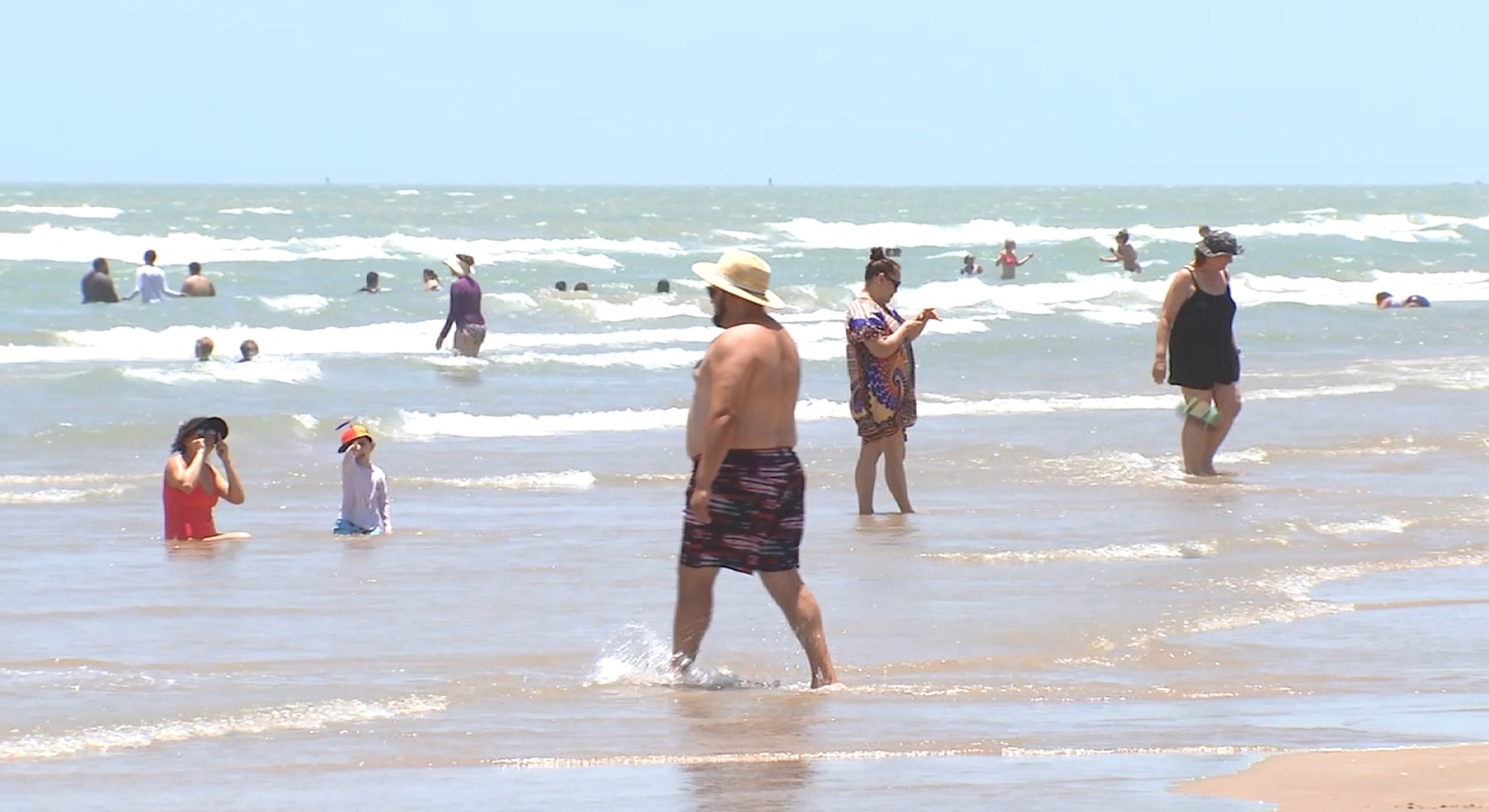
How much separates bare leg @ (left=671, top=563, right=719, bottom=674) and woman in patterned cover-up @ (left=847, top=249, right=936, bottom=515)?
3.30m

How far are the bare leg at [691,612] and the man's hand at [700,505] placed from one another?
19 centimetres

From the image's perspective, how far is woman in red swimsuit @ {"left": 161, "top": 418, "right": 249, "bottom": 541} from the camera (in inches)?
407

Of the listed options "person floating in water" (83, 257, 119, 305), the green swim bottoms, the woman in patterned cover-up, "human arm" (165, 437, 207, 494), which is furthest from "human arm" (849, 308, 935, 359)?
"person floating in water" (83, 257, 119, 305)

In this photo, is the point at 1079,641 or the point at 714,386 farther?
the point at 1079,641

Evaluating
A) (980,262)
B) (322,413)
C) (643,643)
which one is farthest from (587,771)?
(980,262)

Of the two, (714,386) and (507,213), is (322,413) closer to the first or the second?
(714,386)

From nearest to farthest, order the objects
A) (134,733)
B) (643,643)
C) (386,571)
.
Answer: (134,733)
(643,643)
(386,571)

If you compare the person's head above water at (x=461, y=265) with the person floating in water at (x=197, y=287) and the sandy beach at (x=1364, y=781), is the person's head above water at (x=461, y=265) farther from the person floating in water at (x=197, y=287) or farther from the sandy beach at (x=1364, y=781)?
the sandy beach at (x=1364, y=781)

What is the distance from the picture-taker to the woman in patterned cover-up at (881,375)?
10172mm

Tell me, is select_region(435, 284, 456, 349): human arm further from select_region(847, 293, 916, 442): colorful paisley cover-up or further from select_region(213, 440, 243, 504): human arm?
select_region(847, 293, 916, 442): colorful paisley cover-up

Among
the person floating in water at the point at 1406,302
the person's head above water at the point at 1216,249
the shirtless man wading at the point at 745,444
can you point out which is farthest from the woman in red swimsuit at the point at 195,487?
the person floating in water at the point at 1406,302

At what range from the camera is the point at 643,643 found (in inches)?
291

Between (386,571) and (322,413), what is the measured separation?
8.85 m

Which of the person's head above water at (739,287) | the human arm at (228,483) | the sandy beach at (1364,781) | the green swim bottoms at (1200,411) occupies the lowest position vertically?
the human arm at (228,483)
